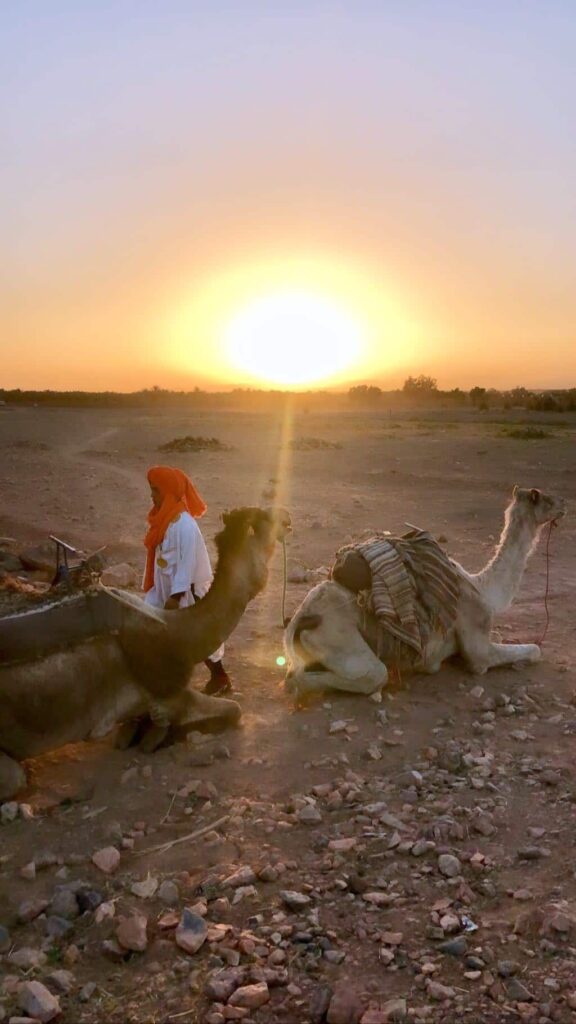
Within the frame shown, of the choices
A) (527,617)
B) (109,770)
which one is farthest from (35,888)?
(527,617)

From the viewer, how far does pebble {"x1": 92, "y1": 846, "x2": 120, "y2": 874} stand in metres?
4.25

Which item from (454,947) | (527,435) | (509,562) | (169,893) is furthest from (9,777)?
(527,435)

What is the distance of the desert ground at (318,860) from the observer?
3.37m

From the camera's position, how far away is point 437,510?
15.2 metres

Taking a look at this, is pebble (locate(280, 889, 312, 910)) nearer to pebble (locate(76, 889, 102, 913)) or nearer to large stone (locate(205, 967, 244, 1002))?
large stone (locate(205, 967, 244, 1002))

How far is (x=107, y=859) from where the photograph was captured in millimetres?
4277

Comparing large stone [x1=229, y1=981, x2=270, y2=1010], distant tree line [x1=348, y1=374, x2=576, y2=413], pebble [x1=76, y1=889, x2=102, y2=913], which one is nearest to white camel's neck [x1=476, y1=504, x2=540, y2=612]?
pebble [x1=76, y1=889, x2=102, y2=913]

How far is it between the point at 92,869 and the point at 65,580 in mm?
1802

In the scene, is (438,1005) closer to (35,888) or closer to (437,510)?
(35,888)

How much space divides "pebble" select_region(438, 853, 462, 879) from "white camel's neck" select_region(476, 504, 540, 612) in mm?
2938

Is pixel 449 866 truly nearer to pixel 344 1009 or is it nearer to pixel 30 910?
pixel 344 1009

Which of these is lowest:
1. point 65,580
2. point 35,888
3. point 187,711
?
point 35,888

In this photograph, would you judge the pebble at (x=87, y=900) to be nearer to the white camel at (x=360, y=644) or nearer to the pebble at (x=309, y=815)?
the pebble at (x=309, y=815)

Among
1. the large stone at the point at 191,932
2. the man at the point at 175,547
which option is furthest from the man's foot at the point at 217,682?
the large stone at the point at 191,932
